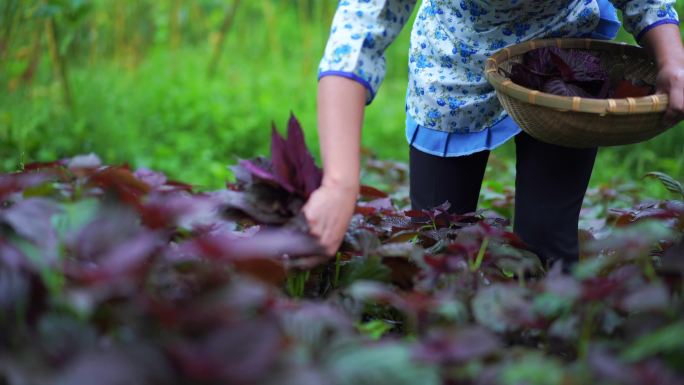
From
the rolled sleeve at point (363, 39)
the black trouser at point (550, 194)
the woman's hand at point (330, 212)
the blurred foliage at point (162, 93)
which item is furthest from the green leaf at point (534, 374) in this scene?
the blurred foliage at point (162, 93)

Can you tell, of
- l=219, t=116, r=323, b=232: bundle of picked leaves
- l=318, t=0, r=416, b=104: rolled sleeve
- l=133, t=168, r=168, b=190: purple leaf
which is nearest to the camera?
l=219, t=116, r=323, b=232: bundle of picked leaves

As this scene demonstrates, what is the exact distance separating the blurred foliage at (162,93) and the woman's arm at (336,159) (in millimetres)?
1822

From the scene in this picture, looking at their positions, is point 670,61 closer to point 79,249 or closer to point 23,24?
point 79,249

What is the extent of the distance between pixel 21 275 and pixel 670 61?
47.0 inches

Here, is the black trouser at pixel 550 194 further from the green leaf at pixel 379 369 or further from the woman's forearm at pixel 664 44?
the green leaf at pixel 379 369

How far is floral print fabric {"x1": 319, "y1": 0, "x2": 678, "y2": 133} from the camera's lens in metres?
1.38

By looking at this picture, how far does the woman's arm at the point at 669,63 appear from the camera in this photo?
132 cm

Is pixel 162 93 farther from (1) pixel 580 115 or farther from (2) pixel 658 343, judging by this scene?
(2) pixel 658 343

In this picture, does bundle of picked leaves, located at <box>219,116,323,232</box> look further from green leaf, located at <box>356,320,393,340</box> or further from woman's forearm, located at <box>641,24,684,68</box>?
woman's forearm, located at <box>641,24,684,68</box>

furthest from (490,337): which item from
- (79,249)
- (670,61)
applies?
(670,61)

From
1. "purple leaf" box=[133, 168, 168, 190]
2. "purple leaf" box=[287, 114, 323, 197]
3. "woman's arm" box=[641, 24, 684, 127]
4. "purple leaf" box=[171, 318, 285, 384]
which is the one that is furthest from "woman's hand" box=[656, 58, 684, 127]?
"purple leaf" box=[133, 168, 168, 190]

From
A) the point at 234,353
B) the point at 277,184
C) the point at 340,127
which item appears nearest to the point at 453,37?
the point at 340,127

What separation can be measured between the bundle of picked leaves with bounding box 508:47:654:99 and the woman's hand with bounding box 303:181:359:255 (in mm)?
440

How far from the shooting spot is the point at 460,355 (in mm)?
873
